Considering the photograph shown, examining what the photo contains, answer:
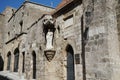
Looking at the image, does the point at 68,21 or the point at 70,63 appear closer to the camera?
the point at 70,63

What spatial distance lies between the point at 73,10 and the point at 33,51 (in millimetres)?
4173

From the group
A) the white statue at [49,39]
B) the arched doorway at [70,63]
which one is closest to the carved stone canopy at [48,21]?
the white statue at [49,39]

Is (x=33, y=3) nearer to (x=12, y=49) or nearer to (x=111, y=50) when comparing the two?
(x=12, y=49)

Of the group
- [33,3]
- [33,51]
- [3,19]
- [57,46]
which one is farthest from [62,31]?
[3,19]

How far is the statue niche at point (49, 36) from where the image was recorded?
24.5ft

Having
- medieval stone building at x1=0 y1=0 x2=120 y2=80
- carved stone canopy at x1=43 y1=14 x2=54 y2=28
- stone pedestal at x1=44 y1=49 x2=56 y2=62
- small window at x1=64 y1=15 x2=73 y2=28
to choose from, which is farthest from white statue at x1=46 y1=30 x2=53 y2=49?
small window at x1=64 y1=15 x2=73 y2=28

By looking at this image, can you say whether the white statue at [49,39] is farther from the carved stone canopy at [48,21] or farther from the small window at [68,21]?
the small window at [68,21]

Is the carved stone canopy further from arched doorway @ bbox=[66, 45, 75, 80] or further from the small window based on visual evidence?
arched doorway @ bbox=[66, 45, 75, 80]

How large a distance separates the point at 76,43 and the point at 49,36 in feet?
6.48

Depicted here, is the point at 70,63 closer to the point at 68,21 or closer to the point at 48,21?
the point at 68,21

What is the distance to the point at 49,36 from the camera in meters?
7.68

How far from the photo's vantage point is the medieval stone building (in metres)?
4.41

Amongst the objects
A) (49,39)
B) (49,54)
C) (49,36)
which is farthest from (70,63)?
(49,36)

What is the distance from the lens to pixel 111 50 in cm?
433
